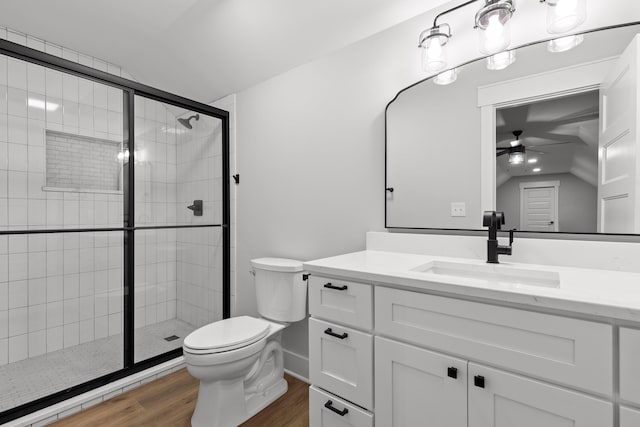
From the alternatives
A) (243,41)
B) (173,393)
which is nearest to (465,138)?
(243,41)

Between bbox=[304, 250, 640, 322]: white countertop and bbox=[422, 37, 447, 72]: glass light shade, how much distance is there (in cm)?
90

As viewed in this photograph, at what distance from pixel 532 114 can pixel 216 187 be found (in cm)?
220

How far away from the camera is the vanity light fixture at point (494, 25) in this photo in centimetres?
120

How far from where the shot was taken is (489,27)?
1.25m

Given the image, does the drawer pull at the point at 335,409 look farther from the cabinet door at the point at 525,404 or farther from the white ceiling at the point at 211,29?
the white ceiling at the point at 211,29

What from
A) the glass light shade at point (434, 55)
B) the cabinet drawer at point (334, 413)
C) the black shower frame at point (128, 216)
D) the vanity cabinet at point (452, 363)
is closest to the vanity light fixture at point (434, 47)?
the glass light shade at point (434, 55)

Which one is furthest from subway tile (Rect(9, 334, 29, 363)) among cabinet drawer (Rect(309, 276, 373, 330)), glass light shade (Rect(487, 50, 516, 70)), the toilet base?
glass light shade (Rect(487, 50, 516, 70))

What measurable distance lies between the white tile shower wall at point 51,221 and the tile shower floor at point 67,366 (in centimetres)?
8

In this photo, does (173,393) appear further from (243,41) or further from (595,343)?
(243,41)

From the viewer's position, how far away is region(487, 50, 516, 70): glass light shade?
1.25m

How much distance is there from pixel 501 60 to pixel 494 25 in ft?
0.46

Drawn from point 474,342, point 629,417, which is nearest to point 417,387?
point 474,342

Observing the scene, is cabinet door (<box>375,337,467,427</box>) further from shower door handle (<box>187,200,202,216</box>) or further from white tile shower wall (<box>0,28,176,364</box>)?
white tile shower wall (<box>0,28,176,364</box>)

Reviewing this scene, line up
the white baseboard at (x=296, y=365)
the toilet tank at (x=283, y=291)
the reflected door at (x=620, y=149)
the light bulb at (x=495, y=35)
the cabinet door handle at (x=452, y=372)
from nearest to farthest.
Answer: the cabinet door handle at (x=452, y=372) → the reflected door at (x=620, y=149) → the light bulb at (x=495, y=35) → the toilet tank at (x=283, y=291) → the white baseboard at (x=296, y=365)
